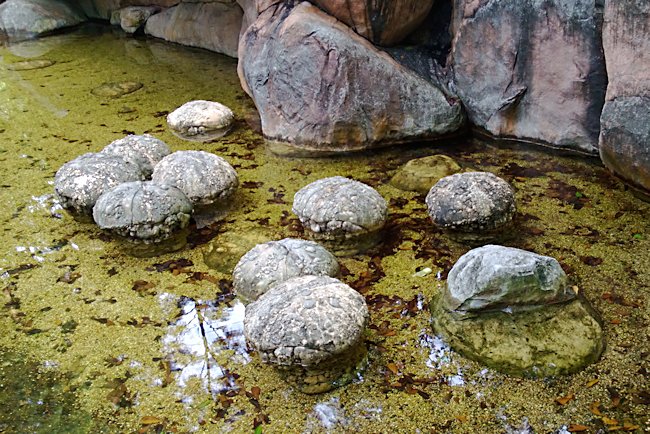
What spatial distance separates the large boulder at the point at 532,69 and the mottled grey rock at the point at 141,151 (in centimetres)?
231

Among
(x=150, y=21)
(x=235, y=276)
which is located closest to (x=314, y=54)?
(x=235, y=276)

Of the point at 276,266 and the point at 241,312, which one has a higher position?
the point at 276,266

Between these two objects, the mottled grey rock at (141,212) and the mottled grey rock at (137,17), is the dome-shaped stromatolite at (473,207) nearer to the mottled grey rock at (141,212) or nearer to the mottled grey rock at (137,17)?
the mottled grey rock at (141,212)

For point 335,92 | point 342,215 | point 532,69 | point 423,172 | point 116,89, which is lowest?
point 116,89

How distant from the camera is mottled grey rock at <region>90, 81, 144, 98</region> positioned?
6.02 m

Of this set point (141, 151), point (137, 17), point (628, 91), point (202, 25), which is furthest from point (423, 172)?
point (137, 17)

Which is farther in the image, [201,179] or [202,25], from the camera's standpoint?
[202,25]

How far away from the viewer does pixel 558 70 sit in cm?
429

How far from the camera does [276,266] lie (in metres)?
2.95

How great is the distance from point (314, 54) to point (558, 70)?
1691mm

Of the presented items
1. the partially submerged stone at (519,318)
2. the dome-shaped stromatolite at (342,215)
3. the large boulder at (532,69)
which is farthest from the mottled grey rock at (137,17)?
the partially submerged stone at (519,318)

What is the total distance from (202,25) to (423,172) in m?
4.38

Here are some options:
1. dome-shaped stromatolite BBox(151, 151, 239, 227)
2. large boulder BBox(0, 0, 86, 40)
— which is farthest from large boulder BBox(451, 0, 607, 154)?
large boulder BBox(0, 0, 86, 40)

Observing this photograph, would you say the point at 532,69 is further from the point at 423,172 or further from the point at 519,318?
the point at 519,318
